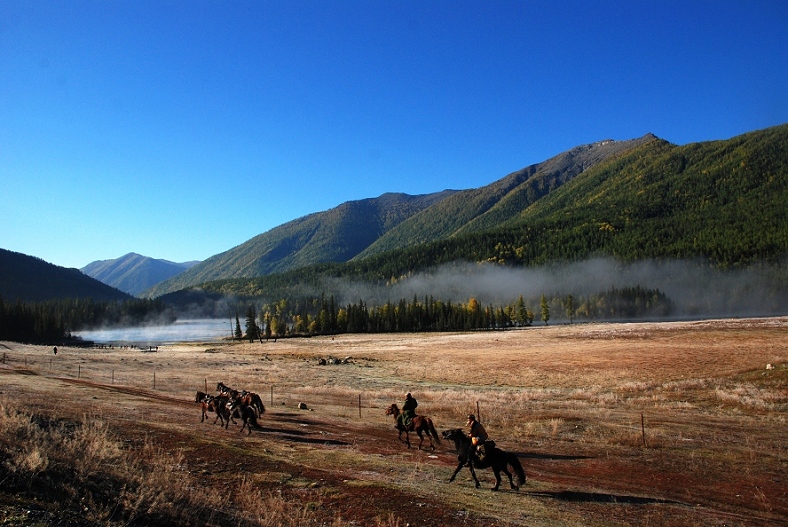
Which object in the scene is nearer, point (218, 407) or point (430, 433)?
point (430, 433)

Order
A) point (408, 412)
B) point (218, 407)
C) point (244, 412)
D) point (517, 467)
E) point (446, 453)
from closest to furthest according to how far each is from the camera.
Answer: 1. point (517, 467)
2. point (446, 453)
3. point (408, 412)
4. point (244, 412)
5. point (218, 407)

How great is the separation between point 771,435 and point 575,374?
84.3 ft

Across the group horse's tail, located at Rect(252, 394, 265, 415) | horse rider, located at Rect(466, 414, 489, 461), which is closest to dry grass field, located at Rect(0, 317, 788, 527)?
horse's tail, located at Rect(252, 394, 265, 415)

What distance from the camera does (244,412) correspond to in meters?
19.8

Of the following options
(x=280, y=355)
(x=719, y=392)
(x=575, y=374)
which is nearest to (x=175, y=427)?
(x=719, y=392)

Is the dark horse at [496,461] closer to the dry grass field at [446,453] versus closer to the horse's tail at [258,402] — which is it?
the dry grass field at [446,453]

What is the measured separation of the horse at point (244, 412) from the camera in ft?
65.2

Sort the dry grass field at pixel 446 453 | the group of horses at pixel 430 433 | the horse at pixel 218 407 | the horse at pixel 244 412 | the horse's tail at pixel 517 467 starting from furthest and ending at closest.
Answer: the horse at pixel 218 407 → the horse at pixel 244 412 → the group of horses at pixel 430 433 → the horse's tail at pixel 517 467 → the dry grass field at pixel 446 453

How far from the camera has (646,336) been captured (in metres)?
82.0

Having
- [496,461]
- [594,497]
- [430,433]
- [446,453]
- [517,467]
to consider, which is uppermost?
[496,461]

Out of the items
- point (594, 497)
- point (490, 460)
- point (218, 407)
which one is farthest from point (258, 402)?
point (594, 497)

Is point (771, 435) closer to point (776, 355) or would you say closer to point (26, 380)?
point (776, 355)

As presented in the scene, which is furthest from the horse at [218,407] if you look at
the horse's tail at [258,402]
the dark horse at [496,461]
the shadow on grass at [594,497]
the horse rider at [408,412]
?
the shadow on grass at [594,497]

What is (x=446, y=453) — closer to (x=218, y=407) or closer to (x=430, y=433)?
(x=430, y=433)
